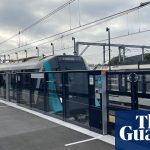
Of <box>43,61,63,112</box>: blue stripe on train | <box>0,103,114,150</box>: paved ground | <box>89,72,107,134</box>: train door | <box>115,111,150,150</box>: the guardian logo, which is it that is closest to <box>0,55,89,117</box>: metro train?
<box>43,61,63,112</box>: blue stripe on train

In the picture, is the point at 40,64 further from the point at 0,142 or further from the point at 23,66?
the point at 0,142

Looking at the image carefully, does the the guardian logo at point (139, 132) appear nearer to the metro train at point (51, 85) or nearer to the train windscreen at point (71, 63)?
the metro train at point (51, 85)

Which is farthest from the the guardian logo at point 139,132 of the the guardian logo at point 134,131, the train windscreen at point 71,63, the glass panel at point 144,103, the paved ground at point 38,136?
the train windscreen at point 71,63

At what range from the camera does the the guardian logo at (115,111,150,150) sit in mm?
6914

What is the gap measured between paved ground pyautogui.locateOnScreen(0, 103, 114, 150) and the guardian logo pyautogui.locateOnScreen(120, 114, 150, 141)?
0.46 m

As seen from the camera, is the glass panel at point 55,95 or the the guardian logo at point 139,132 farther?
the glass panel at point 55,95

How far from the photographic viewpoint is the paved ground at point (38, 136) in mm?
7451

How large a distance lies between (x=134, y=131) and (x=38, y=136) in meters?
2.83

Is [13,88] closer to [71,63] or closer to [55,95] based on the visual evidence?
[71,63]

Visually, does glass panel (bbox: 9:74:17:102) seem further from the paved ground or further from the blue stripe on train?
the paved ground

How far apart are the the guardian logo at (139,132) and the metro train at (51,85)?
2284 millimetres

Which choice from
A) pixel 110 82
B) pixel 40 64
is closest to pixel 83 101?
pixel 110 82

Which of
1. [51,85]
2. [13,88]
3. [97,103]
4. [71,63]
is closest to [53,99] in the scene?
[51,85]

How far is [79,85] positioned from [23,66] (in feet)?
32.1
